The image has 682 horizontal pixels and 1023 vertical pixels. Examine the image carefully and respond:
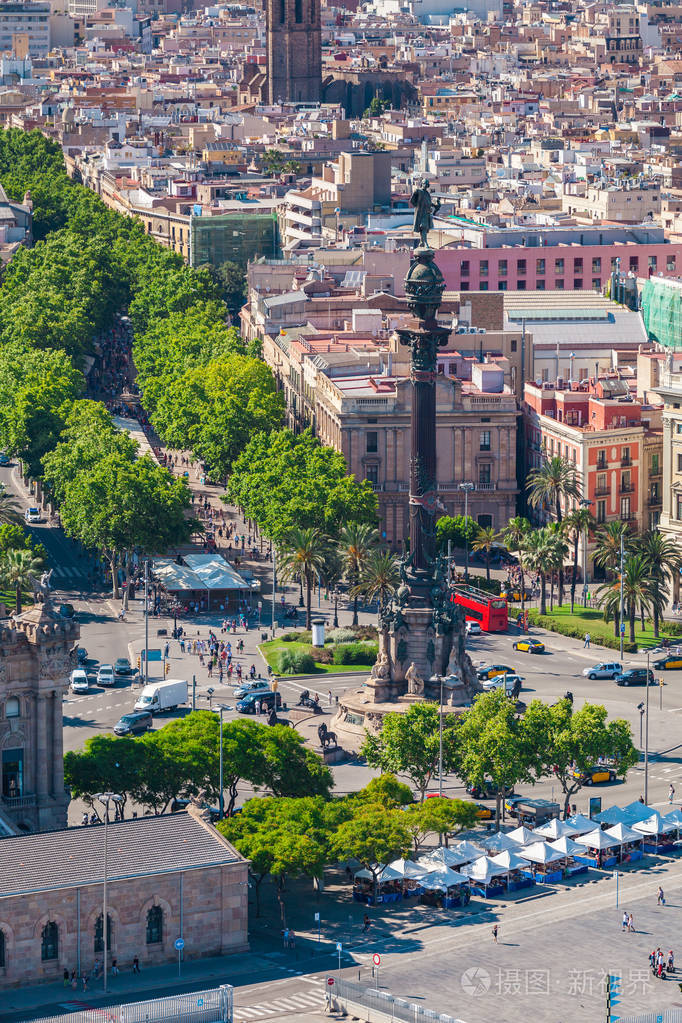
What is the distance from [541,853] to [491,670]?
3451cm

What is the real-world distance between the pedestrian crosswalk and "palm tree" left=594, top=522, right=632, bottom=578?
67.0 metres

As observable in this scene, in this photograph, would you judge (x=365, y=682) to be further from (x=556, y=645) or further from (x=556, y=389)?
(x=556, y=389)

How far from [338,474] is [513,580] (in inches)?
544

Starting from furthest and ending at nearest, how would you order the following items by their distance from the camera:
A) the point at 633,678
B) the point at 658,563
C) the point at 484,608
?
the point at 484,608, the point at 658,563, the point at 633,678

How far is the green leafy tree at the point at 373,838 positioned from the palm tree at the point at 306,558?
49822 mm

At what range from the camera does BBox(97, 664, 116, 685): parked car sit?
15412 cm

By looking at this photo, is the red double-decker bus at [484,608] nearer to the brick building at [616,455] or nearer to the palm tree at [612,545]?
the palm tree at [612,545]

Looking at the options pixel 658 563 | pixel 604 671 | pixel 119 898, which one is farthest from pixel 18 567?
pixel 119 898

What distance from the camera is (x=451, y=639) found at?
146375mm

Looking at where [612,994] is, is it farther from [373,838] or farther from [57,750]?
[57,750]

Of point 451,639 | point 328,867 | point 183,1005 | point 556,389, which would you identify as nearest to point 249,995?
point 183,1005

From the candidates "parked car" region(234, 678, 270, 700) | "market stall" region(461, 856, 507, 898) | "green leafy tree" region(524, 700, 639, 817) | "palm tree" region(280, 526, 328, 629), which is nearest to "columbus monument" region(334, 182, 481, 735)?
"parked car" region(234, 678, 270, 700)

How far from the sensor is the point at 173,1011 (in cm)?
10156

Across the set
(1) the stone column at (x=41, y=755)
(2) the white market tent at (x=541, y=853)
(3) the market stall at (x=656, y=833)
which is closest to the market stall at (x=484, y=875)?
(2) the white market tent at (x=541, y=853)
